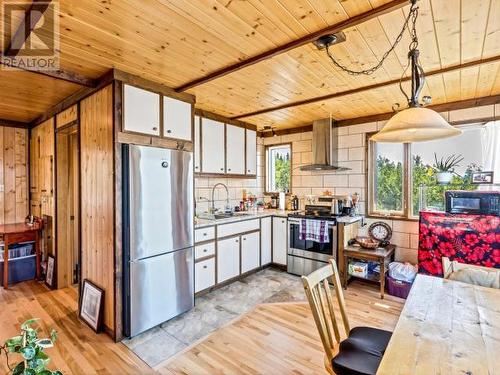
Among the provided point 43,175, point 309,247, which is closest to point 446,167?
point 309,247

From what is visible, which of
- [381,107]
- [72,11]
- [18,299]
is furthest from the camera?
[381,107]

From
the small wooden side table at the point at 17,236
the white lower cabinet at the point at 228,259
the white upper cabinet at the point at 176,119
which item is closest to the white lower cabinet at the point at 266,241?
the white lower cabinet at the point at 228,259

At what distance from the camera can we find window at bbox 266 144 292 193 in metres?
4.98

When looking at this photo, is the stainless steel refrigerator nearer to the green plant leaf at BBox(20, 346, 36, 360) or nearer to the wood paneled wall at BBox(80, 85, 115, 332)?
the wood paneled wall at BBox(80, 85, 115, 332)

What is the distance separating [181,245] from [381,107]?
3054 millimetres

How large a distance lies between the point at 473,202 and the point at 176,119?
3.23 meters

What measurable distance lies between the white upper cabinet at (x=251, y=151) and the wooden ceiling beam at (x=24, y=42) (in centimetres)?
244

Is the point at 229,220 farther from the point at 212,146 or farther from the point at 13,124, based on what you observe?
the point at 13,124

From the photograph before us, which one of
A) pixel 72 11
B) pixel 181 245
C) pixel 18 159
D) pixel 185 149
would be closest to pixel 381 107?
pixel 185 149

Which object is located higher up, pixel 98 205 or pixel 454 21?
pixel 454 21

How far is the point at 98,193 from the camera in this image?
2.61 meters

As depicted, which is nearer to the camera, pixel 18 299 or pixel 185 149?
pixel 185 149

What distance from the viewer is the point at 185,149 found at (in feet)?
9.63

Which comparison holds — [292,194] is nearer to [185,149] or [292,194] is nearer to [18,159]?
[185,149]
